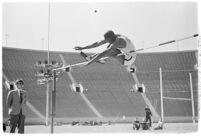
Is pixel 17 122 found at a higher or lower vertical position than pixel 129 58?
Answer: lower

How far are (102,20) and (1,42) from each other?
1.09m

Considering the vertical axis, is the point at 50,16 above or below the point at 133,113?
above

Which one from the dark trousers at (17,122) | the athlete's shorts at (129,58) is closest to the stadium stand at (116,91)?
the athlete's shorts at (129,58)

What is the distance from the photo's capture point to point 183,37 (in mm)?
3512

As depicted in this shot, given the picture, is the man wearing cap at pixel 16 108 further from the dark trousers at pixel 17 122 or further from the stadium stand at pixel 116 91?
the stadium stand at pixel 116 91

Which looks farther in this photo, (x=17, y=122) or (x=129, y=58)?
(x=129, y=58)

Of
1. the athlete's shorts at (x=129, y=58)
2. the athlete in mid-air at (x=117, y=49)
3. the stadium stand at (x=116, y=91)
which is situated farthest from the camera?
the stadium stand at (x=116, y=91)

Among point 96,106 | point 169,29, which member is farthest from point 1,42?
point 96,106

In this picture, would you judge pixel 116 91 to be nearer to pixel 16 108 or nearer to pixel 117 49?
pixel 117 49

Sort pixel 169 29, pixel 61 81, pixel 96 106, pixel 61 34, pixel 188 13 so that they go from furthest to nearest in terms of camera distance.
→ pixel 96 106 < pixel 61 81 < pixel 61 34 < pixel 169 29 < pixel 188 13

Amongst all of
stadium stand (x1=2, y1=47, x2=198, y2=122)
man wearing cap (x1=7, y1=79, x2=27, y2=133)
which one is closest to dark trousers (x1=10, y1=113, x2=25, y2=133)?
man wearing cap (x1=7, y1=79, x2=27, y2=133)

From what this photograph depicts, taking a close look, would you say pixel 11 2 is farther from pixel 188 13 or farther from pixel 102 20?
pixel 188 13

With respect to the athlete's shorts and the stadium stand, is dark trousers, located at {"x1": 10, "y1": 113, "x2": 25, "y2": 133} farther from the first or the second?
the stadium stand

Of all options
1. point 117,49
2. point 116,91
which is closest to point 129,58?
point 117,49
